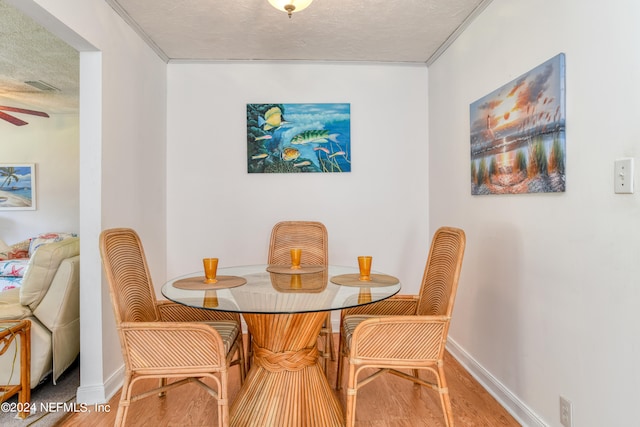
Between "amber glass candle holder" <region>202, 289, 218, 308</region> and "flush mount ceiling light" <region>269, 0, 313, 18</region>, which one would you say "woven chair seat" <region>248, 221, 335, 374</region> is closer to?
"amber glass candle holder" <region>202, 289, 218, 308</region>

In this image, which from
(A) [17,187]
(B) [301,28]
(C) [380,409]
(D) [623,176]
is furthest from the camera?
(A) [17,187]

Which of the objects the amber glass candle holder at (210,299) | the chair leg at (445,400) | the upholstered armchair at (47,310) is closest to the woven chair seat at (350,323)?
the chair leg at (445,400)

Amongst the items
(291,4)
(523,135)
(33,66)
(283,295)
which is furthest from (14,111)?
(523,135)

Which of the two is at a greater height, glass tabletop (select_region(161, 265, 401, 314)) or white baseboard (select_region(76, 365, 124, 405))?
glass tabletop (select_region(161, 265, 401, 314))

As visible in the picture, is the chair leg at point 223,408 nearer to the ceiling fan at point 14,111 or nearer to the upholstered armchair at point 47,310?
the upholstered armchair at point 47,310

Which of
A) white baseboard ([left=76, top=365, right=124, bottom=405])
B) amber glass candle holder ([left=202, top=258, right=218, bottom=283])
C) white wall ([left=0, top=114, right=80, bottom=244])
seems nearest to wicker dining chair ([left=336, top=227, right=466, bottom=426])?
amber glass candle holder ([left=202, top=258, right=218, bottom=283])

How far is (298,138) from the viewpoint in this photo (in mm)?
3145

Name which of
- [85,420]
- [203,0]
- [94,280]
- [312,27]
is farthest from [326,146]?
[85,420]

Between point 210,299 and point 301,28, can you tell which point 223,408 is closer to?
→ point 210,299

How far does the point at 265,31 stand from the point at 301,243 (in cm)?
151

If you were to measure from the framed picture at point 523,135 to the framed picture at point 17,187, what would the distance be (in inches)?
204

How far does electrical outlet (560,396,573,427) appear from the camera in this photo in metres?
1.56

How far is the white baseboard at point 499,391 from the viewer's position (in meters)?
1.80

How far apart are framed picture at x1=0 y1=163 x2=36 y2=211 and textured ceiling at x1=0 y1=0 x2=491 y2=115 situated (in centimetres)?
168
